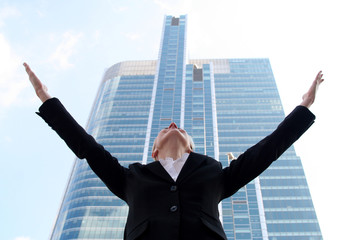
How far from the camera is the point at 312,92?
2.73 meters

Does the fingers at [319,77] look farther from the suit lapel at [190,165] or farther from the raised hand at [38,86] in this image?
the raised hand at [38,86]

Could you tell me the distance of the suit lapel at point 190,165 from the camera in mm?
2504

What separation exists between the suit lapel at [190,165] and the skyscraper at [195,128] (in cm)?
5860

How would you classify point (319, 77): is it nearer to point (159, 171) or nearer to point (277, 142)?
point (277, 142)

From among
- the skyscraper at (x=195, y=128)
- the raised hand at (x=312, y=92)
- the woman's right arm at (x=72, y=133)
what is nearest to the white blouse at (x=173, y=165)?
the woman's right arm at (x=72, y=133)

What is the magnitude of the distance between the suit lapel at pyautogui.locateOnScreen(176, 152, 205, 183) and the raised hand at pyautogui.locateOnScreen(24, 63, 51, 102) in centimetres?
140

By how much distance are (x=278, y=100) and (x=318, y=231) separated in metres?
40.5

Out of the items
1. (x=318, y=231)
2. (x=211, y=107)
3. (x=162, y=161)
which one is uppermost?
(x=211, y=107)

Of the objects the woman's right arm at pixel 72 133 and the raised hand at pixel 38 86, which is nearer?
the woman's right arm at pixel 72 133

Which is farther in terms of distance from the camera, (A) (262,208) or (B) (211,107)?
(B) (211,107)

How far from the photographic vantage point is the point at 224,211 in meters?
62.8

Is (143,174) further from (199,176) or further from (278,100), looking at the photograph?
(278,100)

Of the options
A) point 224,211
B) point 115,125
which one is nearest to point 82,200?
point 115,125

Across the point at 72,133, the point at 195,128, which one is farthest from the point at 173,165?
the point at 195,128
